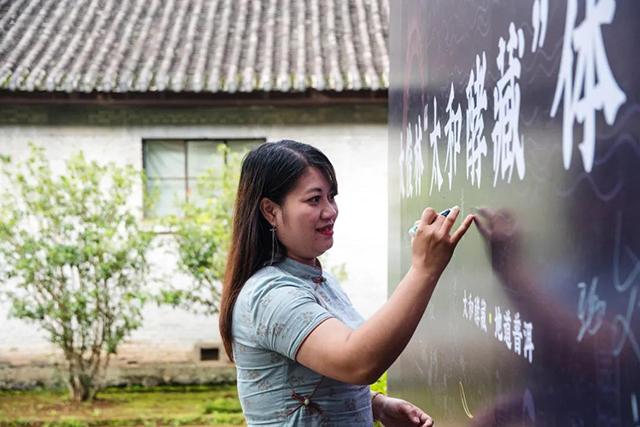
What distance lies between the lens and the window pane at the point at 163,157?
766cm

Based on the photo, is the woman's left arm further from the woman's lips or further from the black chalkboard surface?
the woman's lips

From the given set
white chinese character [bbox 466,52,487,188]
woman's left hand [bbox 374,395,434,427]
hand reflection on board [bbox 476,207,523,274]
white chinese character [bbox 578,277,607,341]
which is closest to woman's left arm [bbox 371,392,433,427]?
woman's left hand [bbox 374,395,434,427]

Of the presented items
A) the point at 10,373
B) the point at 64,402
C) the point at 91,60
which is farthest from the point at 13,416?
the point at 91,60

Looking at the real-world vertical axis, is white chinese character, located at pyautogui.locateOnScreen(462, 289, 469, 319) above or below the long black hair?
below

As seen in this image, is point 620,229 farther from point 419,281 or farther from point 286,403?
point 286,403

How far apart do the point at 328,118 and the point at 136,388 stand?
3.39 m

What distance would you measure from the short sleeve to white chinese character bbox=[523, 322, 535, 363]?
1.23 feet

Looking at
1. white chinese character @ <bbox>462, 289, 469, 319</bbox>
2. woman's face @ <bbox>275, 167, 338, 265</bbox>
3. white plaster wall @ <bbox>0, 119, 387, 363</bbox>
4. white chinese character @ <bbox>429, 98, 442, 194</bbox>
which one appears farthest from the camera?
white plaster wall @ <bbox>0, 119, 387, 363</bbox>

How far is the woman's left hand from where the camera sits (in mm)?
1833

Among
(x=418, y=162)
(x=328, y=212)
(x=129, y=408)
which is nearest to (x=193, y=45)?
(x=129, y=408)

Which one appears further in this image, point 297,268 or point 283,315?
point 297,268

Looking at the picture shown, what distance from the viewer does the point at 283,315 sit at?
144cm

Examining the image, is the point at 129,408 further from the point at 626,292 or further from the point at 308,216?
the point at 626,292

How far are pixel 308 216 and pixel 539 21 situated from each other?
63cm
